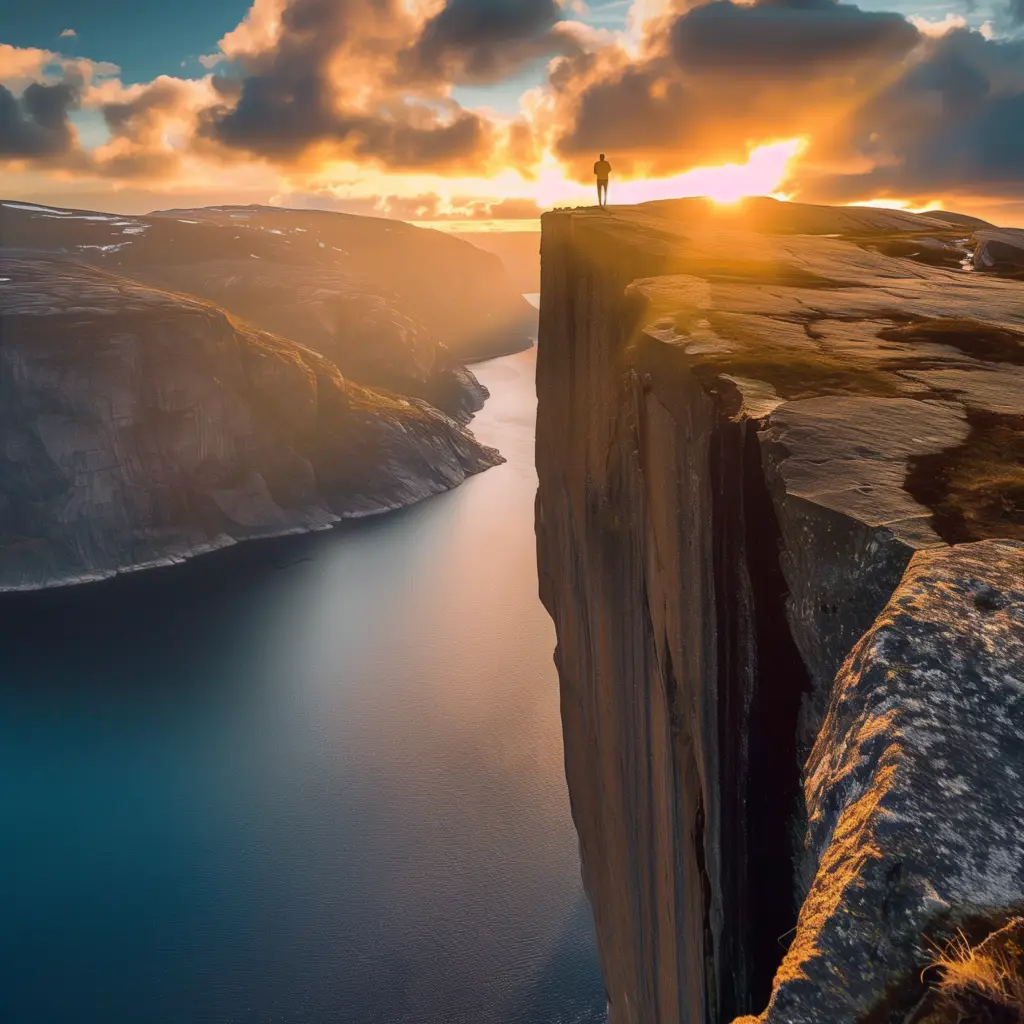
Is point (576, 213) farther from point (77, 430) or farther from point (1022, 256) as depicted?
point (77, 430)

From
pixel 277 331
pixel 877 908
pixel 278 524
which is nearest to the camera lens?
pixel 877 908

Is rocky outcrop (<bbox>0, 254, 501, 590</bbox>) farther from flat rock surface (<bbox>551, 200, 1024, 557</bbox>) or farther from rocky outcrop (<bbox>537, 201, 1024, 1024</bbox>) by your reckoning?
rocky outcrop (<bbox>537, 201, 1024, 1024</bbox>)

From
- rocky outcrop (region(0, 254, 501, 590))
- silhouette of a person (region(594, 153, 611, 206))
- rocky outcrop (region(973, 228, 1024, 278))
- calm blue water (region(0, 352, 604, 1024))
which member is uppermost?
silhouette of a person (region(594, 153, 611, 206))

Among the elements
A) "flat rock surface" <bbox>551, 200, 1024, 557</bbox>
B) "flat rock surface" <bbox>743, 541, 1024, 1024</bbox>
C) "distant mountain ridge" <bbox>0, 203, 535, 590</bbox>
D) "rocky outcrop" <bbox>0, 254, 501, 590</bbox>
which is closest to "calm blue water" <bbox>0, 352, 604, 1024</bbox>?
"rocky outcrop" <bbox>0, 254, 501, 590</bbox>

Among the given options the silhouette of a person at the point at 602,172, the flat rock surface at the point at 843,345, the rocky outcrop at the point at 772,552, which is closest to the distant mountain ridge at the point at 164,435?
the silhouette of a person at the point at 602,172

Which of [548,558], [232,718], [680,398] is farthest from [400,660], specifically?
[680,398]

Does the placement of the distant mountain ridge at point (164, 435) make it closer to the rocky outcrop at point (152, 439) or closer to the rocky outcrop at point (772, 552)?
the rocky outcrop at point (152, 439)
